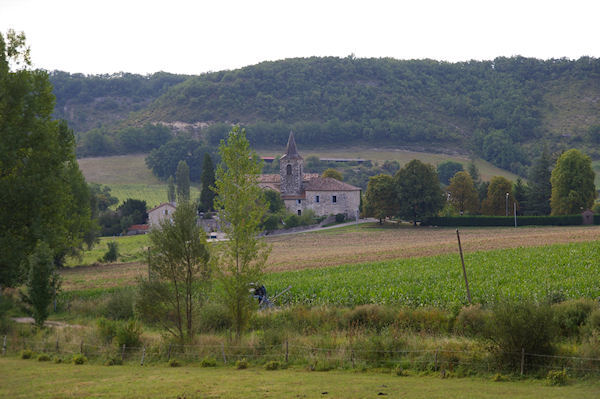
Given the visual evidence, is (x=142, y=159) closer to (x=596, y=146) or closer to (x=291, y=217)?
(x=291, y=217)

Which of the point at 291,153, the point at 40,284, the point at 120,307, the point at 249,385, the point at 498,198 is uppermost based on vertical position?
the point at 291,153

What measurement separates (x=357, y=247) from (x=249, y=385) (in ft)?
156

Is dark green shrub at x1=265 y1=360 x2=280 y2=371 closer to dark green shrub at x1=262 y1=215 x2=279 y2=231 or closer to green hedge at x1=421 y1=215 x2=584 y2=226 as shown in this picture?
dark green shrub at x1=262 y1=215 x2=279 y2=231

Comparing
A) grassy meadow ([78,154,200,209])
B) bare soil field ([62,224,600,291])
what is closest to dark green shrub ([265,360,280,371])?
bare soil field ([62,224,600,291])

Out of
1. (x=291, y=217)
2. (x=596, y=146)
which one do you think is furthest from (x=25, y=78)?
(x=596, y=146)

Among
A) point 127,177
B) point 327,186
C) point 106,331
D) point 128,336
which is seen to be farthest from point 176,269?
point 127,177

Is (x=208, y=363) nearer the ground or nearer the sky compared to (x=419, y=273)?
nearer the ground

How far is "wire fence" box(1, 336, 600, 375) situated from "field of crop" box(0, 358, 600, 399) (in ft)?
3.06

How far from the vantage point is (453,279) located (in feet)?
117

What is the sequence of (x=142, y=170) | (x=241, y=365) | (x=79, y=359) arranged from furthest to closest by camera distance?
(x=142, y=170) → (x=79, y=359) → (x=241, y=365)

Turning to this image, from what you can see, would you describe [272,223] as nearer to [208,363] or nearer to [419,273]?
[419,273]

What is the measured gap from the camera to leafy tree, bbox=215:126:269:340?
26219 mm

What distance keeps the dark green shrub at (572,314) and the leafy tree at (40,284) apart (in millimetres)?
22925

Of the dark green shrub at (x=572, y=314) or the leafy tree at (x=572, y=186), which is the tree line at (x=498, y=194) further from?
the dark green shrub at (x=572, y=314)
